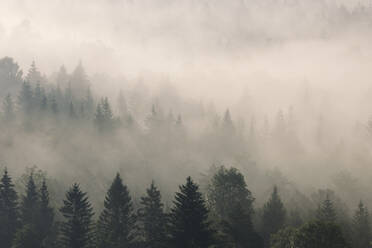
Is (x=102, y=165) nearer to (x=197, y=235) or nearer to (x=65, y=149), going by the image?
(x=65, y=149)

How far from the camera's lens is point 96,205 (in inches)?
4624

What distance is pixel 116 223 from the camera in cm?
7275

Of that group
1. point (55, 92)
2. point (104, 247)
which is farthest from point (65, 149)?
point (104, 247)

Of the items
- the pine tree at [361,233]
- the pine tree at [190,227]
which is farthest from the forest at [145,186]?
the pine tree at [361,233]

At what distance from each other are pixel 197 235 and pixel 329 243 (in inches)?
787

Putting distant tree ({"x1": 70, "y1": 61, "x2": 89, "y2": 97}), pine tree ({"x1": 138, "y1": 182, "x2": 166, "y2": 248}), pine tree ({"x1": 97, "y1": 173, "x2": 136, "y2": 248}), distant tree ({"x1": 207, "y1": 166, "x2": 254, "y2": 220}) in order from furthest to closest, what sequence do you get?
distant tree ({"x1": 70, "y1": 61, "x2": 89, "y2": 97}) < distant tree ({"x1": 207, "y1": 166, "x2": 254, "y2": 220}) < pine tree ({"x1": 97, "y1": 173, "x2": 136, "y2": 248}) < pine tree ({"x1": 138, "y1": 182, "x2": 166, "y2": 248})

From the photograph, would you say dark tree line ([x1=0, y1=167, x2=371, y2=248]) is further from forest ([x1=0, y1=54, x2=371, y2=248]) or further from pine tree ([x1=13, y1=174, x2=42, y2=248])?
forest ([x1=0, y1=54, x2=371, y2=248])

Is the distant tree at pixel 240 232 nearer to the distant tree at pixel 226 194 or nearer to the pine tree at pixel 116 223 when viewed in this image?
the pine tree at pixel 116 223

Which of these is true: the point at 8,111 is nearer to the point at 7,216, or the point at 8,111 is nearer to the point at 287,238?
the point at 7,216

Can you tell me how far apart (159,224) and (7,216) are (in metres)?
25.9

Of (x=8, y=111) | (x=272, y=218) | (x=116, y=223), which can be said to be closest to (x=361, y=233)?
(x=272, y=218)

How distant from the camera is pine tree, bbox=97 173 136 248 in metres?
71.8

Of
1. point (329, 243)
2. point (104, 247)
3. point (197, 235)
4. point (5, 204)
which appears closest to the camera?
point (197, 235)

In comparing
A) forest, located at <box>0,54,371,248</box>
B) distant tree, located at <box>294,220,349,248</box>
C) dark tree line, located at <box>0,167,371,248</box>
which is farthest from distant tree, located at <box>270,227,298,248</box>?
distant tree, located at <box>294,220,349,248</box>
